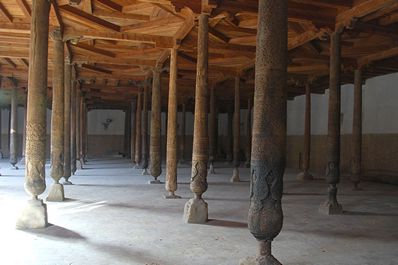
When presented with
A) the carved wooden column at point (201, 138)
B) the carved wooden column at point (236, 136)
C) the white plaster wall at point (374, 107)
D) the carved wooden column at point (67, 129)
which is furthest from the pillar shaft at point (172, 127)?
the white plaster wall at point (374, 107)

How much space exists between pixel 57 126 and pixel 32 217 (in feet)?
12.8

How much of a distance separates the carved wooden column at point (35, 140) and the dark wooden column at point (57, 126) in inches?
126

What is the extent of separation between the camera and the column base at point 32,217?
769 cm

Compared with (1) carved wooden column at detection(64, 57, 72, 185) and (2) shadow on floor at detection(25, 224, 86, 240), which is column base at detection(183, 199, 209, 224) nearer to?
(2) shadow on floor at detection(25, 224, 86, 240)

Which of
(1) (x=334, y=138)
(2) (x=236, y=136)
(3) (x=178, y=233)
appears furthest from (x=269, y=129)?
(2) (x=236, y=136)

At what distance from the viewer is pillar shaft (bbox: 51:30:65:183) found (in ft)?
36.7

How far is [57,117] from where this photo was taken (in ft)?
36.7

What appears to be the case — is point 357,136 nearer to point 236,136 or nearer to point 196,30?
point 236,136

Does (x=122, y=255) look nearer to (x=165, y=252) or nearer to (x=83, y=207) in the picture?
(x=165, y=252)

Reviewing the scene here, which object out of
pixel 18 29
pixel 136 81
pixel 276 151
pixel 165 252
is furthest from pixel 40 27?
pixel 136 81

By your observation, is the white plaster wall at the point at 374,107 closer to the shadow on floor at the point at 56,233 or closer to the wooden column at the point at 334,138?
the wooden column at the point at 334,138

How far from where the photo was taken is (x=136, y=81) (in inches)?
820

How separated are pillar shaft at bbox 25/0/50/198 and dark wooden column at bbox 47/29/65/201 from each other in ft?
10.4

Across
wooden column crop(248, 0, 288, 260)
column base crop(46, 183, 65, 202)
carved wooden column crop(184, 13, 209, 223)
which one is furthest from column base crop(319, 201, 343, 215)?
column base crop(46, 183, 65, 202)
